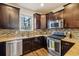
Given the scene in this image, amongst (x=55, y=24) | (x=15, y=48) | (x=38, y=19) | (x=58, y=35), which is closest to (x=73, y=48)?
(x=58, y=35)

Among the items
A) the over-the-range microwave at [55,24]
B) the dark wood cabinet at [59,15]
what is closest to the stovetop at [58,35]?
the over-the-range microwave at [55,24]

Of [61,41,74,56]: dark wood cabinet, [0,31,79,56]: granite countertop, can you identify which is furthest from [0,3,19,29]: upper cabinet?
[61,41,74,56]: dark wood cabinet

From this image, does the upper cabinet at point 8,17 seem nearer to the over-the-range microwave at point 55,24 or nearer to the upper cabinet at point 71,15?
the over-the-range microwave at point 55,24

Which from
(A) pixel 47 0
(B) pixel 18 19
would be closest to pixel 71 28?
(A) pixel 47 0

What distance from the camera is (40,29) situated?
169 centimetres

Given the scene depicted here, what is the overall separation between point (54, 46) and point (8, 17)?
88 cm

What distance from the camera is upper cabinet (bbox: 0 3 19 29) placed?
1504mm

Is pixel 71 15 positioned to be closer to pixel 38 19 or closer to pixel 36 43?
pixel 38 19

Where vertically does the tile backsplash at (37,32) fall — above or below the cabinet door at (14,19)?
below

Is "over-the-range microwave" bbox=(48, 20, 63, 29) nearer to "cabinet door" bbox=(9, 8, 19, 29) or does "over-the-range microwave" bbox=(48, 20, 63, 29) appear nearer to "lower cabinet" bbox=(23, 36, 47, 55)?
"lower cabinet" bbox=(23, 36, 47, 55)

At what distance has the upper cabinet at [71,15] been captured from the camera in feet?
5.30

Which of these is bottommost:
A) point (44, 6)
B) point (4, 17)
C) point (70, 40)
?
point (70, 40)

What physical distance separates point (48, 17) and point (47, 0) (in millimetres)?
278

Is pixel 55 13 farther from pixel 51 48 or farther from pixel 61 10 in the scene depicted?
pixel 51 48
